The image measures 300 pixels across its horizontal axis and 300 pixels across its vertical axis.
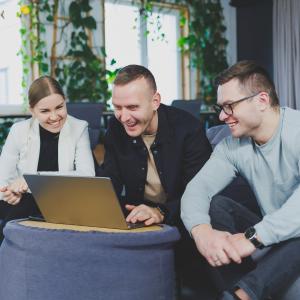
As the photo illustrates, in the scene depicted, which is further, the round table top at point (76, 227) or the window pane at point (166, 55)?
the window pane at point (166, 55)

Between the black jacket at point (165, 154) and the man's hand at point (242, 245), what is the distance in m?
0.56

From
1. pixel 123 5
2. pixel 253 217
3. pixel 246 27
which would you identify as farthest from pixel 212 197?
pixel 246 27

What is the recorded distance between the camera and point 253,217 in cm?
173

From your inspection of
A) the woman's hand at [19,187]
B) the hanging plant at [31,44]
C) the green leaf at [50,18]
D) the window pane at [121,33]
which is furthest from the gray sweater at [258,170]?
the window pane at [121,33]

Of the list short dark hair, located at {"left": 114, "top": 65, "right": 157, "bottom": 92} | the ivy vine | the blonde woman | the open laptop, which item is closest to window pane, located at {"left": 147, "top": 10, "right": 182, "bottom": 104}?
the ivy vine

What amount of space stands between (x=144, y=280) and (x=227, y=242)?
0.28 meters

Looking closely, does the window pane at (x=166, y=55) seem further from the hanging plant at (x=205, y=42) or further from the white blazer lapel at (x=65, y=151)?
the white blazer lapel at (x=65, y=151)

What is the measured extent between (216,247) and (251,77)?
2.00 ft

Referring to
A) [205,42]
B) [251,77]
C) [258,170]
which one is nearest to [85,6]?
[205,42]

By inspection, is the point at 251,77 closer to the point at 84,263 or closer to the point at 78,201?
the point at 78,201

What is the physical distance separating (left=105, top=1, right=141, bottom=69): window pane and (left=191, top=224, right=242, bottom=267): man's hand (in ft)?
15.0

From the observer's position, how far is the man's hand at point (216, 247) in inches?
55.9

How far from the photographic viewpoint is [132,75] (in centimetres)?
185

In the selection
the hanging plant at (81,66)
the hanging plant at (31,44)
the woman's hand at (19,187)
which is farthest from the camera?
the hanging plant at (81,66)
